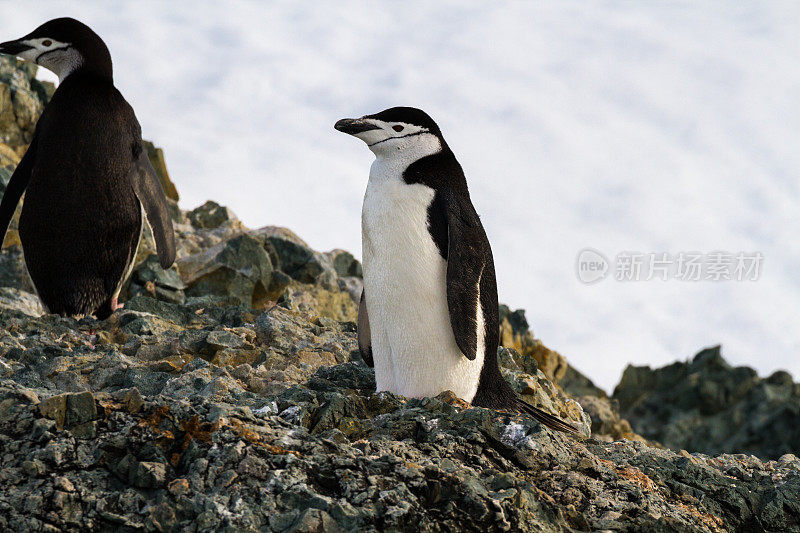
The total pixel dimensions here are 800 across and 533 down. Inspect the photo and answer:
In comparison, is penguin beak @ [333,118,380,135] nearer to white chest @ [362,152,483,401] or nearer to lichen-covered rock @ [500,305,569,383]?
white chest @ [362,152,483,401]

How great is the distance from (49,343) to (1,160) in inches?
187

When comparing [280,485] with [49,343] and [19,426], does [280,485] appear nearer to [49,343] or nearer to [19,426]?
[19,426]

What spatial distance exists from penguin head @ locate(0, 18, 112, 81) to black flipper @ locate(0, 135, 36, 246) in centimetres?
67

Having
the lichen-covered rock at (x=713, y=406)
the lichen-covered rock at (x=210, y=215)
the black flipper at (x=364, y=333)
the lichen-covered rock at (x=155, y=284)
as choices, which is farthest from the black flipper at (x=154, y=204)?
the lichen-covered rock at (x=713, y=406)

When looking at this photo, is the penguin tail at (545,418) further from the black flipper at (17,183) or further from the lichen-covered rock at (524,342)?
the black flipper at (17,183)

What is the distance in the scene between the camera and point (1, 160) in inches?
380

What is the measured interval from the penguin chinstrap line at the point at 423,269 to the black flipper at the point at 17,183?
3.50m

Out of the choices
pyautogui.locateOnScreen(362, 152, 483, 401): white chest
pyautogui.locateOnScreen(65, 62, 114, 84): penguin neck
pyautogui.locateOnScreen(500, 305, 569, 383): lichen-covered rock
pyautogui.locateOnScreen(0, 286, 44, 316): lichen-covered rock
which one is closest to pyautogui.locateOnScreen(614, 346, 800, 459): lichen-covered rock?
pyautogui.locateOnScreen(500, 305, 569, 383): lichen-covered rock

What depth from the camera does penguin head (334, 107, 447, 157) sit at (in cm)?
482

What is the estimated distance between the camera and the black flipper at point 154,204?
6.90 metres

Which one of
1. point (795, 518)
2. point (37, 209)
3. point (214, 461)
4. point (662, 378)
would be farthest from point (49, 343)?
point (662, 378)

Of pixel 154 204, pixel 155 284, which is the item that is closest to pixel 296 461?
pixel 154 204

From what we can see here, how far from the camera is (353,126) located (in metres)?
4.82

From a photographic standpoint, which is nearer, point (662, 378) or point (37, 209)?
point (37, 209)
